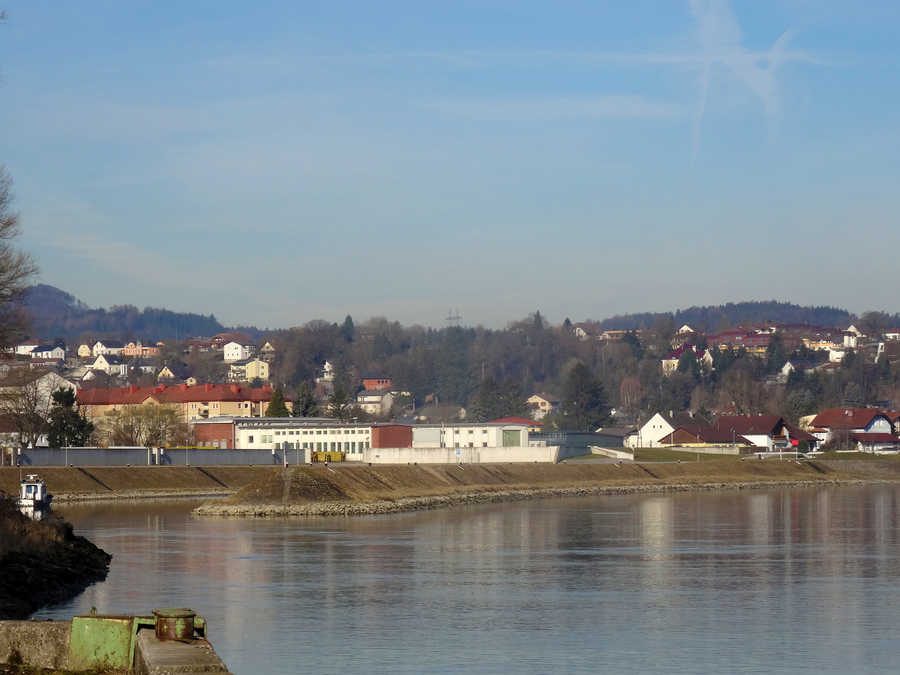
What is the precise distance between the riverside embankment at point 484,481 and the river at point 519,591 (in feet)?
18.2

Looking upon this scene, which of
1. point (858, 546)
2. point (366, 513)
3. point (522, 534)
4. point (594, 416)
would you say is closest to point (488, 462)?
point (366, 513)

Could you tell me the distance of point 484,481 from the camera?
8831cm

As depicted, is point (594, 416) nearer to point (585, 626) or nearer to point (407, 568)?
point (407, 568)

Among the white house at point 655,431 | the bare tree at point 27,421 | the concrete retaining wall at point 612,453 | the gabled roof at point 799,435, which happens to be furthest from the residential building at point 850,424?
the bare tree at point 27,421

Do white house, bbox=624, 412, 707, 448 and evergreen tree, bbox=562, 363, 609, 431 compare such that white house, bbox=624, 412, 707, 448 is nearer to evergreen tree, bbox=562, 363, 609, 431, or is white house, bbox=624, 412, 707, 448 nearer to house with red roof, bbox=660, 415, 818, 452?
house with red roof, bbox=660, 415, 818, 452

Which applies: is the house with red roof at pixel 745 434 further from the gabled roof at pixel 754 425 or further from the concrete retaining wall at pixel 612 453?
the concrete retaining wall at pixel 612 453

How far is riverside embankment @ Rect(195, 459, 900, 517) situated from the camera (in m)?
68.1

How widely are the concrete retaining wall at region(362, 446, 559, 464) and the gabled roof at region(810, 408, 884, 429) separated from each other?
6592 centimetres

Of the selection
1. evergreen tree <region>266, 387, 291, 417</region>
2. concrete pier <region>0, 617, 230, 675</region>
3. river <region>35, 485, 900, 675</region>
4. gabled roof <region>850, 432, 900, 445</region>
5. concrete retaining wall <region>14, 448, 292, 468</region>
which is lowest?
river <region>35, 485, 900, 675</region>

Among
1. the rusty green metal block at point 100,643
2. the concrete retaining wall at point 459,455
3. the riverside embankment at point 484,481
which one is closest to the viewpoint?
the rusty green metal block at point 100,643

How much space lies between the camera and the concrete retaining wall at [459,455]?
317 feet

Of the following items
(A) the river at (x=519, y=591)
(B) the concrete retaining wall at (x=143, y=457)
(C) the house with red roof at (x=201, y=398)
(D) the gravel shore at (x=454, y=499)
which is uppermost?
(C) the house with red roof at (x=201, y=398)

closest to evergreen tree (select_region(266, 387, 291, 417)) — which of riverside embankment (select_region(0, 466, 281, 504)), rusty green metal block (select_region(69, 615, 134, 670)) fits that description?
riverside embankment (select_region(0, 466, 281, 504))

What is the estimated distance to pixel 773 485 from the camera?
10325cm
